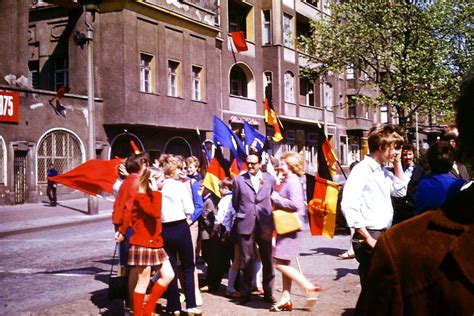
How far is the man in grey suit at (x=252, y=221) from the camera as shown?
714 cm

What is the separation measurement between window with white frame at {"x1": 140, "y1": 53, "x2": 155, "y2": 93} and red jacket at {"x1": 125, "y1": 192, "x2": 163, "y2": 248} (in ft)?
70.7

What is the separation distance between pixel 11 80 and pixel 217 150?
17572 mm

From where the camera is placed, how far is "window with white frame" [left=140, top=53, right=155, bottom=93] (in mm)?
26991

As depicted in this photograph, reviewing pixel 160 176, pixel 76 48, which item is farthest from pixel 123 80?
pixel 160 176

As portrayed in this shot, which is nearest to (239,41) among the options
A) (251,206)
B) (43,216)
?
(43,216)

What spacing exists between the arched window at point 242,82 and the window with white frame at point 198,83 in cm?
512

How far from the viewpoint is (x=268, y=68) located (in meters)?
36.6

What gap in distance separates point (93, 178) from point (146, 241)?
3.25 metres

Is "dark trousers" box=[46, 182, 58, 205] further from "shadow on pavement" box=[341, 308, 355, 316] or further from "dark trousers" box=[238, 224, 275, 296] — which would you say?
"shadow on pavement" box=[341, 308, 355, 316]

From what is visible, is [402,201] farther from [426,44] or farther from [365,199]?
[426,44]

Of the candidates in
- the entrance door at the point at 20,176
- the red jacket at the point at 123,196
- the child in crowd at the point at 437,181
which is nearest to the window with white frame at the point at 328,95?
the entrance door at the point at 20,176

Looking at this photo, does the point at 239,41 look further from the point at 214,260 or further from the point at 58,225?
the point at 214,260

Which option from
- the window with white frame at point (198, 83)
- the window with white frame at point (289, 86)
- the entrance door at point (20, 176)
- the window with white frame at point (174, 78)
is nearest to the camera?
the entrance door at point (20, 176)

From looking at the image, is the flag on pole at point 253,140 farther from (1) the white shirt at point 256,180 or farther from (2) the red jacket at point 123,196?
(2) the red jacket at point 123,196
